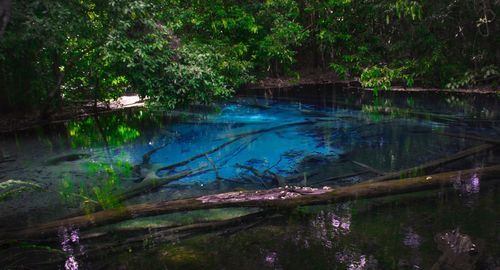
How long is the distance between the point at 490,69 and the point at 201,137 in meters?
8.13

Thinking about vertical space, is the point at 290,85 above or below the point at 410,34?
below

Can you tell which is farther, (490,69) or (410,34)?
(410,34)

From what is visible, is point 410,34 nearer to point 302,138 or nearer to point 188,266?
point 302,138

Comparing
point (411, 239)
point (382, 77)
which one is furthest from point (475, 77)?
point (411, 239)

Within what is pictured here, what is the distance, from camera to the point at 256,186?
5.18 meters

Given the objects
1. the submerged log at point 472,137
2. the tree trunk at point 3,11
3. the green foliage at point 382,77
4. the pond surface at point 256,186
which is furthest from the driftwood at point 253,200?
the green foliage at point 382,77

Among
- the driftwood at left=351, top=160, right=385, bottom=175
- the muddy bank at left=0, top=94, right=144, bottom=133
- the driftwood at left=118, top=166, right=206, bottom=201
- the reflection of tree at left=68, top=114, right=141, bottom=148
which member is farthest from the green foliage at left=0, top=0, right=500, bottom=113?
the driftwood at left=351, top=160, right=385, bottom=175

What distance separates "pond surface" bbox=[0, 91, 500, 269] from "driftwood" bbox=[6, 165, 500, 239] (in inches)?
3.2

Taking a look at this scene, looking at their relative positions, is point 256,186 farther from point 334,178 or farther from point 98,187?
point 98,187

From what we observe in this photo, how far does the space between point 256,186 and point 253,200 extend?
2.90ft

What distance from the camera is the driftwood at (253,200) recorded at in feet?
13.7

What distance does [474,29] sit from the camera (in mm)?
12164

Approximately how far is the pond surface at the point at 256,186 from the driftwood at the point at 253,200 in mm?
81

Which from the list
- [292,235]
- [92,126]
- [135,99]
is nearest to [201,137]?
[92,126]
